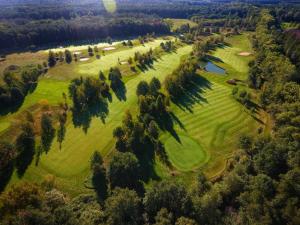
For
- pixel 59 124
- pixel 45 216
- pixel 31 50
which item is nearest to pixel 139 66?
pixel 59 124

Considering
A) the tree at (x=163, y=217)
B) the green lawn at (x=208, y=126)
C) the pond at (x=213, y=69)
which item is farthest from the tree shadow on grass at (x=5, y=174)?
the pond at (x=213, y=69)

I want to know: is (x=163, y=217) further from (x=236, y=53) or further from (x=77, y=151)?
(x=236, y=53)

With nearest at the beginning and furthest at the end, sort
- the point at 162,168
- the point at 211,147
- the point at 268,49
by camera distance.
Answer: the point at 162,168
the point at 211,147
the point at 268,49

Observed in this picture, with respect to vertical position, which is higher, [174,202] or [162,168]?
[174,202]

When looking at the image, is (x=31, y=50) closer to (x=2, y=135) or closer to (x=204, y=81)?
(x=2, y=135)

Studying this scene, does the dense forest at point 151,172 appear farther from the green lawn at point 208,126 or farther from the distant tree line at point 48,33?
the distant tree line at point 48,33
